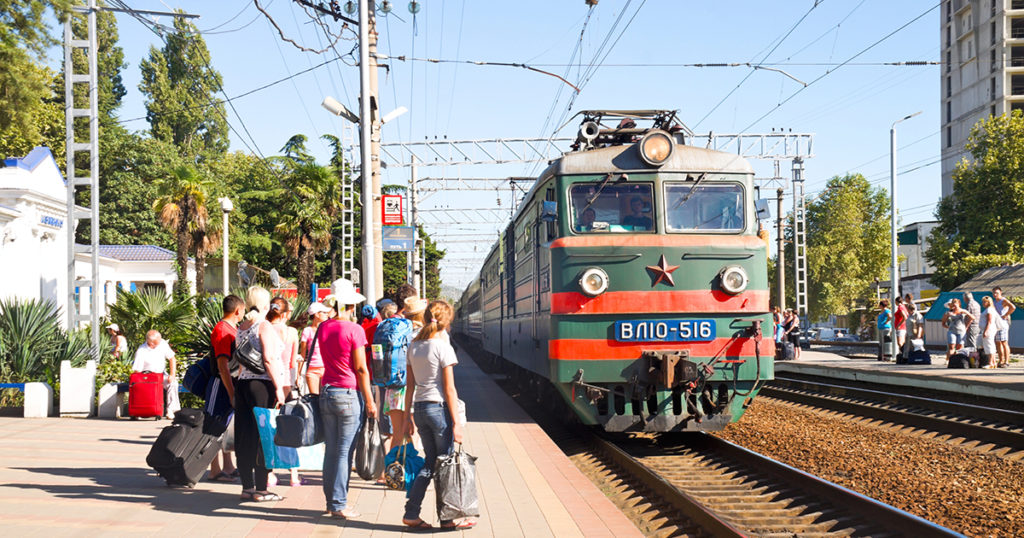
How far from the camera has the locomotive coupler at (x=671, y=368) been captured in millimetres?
10719

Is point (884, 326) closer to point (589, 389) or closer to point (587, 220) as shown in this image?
point (587, 220)

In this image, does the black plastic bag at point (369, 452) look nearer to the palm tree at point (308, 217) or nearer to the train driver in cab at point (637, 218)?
the train driver in cab at point (637, 218)

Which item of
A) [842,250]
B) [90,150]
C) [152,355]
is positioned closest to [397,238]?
[90,150]

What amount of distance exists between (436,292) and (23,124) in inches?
2670

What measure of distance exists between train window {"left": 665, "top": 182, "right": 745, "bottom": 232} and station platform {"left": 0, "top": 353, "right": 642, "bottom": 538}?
10.1ft

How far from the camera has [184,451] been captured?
847 cm

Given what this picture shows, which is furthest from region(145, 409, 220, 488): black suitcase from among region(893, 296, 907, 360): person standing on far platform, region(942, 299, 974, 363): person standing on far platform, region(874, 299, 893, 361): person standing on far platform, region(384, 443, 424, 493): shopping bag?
region(874, 299, 893, 361): person standing on far platform

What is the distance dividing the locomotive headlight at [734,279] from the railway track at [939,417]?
3.42 meters

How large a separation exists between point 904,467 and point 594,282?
150 inches

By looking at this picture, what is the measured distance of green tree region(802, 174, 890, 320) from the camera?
6109cm

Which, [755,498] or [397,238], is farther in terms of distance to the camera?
[397,238]

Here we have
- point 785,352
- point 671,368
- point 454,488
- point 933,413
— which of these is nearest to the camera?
point 454,488

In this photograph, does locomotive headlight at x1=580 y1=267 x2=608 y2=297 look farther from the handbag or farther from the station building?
the station building

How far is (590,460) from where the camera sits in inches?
464
